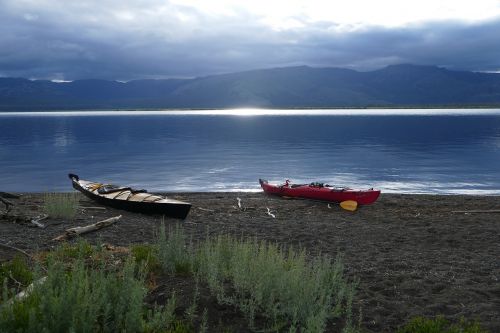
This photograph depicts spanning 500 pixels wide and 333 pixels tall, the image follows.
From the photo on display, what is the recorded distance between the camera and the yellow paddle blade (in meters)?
22.7

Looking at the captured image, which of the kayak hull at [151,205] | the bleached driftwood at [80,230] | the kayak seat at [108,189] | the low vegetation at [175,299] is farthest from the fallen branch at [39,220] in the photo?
the low vegetation at [175,299]

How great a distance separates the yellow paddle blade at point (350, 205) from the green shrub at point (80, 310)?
1687 centimetres

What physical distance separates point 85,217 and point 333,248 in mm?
9023

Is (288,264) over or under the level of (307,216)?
over

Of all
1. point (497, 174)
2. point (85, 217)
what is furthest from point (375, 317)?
point (497, 174)

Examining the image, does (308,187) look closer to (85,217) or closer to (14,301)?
(85,217)

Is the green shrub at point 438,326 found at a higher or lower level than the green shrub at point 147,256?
lower

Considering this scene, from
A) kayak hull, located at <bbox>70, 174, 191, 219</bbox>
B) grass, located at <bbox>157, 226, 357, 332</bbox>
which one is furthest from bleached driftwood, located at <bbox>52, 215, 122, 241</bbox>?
grass, located at <bbox>157, 226, 357, 332</bbox>

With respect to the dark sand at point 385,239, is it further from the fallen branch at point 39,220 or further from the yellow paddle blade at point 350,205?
the yellow paddle blade at point 350,205

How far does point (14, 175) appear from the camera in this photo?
41.5 meters

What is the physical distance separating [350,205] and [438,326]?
15.9 metres

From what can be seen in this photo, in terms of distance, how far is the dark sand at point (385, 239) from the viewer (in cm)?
852

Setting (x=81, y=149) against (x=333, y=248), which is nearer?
(x=333, y=248)

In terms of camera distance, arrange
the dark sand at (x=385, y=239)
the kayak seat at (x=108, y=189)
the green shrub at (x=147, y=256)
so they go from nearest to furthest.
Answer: the dark sand at (x=385, y=239) < the green shrub at (x=147, y=256) < the kayak seat at (x=108, y=189)
